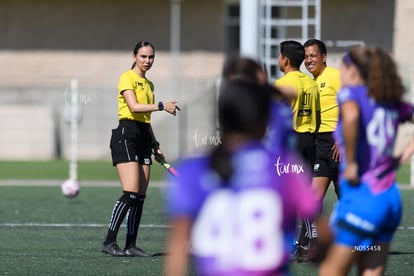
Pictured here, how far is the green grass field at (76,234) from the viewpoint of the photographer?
948 cm

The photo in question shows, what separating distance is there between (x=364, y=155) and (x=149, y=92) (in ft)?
15.5

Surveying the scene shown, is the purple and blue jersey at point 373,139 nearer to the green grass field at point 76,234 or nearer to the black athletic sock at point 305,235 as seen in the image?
the green grass field at point 76,234

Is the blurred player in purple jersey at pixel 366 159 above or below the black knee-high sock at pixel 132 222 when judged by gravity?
above

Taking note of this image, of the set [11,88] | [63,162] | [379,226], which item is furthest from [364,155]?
[11,88]

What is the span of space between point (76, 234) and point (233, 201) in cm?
769

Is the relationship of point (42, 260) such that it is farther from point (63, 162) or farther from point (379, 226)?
point (63, 162)

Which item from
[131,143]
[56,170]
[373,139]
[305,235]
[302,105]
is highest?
[373,139]

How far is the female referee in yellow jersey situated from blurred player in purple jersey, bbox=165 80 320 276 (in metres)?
5.80

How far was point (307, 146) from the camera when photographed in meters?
10.0

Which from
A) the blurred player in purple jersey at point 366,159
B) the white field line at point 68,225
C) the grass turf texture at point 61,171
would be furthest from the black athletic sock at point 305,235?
the grass turf texture at point 61,171

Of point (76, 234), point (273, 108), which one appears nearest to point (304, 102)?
point (76, 234)

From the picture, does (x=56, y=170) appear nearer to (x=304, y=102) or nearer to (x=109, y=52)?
(x=109, y=52)

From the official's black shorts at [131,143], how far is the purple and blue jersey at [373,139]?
179 inches

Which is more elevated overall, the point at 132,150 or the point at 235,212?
the point at 235,212
